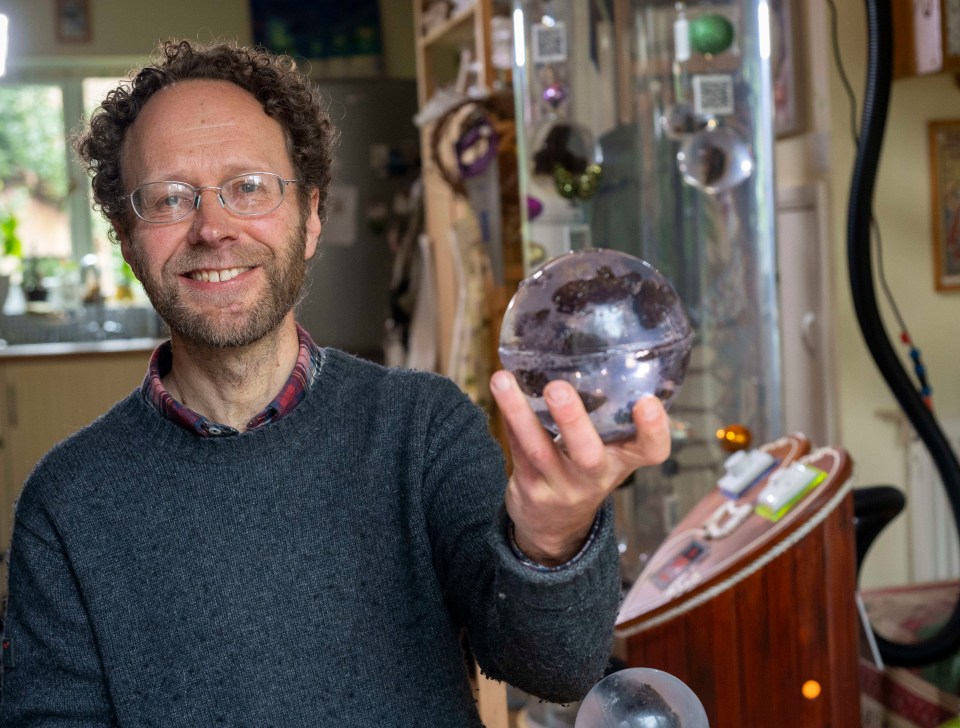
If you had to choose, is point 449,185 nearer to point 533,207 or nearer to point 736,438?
point 533,207

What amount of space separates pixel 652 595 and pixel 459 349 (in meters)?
1.72

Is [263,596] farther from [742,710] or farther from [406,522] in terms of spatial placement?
[742,710]

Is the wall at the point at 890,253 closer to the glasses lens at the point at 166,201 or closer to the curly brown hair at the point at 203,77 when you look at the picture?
the curly brown hair at the point at 203,77

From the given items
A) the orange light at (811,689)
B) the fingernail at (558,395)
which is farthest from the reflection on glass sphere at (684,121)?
the fingernail at (558,395)

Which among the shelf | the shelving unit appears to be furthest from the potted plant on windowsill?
the shelf

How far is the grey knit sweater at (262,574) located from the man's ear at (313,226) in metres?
0.23

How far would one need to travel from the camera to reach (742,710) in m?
1.82

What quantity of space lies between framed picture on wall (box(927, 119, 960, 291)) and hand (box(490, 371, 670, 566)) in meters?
2.38

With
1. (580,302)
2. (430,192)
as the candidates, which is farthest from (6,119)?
(580,302)

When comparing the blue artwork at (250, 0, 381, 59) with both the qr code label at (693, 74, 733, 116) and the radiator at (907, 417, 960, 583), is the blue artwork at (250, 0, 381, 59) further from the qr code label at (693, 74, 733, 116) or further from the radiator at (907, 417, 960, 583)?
the radiator at (907, 417, 960, 583)

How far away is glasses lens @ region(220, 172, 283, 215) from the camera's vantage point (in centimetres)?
129

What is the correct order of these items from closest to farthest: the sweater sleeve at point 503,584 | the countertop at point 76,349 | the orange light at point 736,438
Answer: the sweater sleeve at point 503,584 < the orange light at point 736,438 < the countertop at point 76,349

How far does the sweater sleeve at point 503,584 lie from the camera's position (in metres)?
0.94

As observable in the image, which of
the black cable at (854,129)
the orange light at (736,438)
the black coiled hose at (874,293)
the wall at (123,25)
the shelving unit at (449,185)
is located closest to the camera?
the black coiled hose at (874,293)
